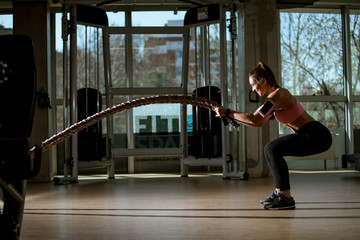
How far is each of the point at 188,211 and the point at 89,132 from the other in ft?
11.0

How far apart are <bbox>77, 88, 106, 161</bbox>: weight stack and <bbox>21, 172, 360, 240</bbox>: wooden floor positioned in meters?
0.75

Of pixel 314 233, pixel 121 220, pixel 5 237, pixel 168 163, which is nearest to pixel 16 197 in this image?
pixel 5 237

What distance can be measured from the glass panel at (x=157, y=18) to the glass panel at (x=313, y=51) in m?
1.91

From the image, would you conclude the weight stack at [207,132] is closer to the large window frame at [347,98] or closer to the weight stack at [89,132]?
the weight stack at [89,132]

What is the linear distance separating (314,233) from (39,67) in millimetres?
4941

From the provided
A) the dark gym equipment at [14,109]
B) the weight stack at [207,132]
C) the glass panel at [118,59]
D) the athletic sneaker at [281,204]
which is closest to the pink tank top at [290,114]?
the athletic sneaker at [281,204]

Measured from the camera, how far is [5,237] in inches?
72.4

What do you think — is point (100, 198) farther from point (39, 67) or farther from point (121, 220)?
point (39, 67)

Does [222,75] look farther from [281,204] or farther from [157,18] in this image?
[281,204]

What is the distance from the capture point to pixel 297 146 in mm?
3506

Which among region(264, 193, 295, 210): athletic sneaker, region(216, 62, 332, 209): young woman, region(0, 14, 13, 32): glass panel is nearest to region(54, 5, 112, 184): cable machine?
region(0, 14, 13, 32): glass panel

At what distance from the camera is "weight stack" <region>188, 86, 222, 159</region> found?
655cm

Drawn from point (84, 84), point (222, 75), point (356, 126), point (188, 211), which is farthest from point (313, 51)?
point (188, 211)

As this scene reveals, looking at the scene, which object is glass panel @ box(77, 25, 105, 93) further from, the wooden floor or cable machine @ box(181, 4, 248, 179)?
the wooden floor
